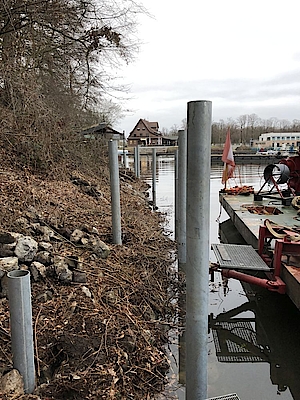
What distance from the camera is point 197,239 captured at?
1.88 m

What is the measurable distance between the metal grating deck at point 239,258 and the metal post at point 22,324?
2682mm

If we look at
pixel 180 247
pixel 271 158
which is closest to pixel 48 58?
pixel 180 247

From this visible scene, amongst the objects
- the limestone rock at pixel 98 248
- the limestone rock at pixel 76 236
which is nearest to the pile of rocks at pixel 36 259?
the limestone rock at pixel 76 236

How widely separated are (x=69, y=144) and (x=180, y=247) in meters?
4.92

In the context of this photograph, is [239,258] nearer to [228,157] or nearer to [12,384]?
[12,384]

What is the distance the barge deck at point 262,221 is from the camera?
363 cm

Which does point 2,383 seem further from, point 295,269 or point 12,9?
point 12,9

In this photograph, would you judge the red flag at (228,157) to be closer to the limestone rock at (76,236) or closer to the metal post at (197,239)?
the limestone rock at (76,236)

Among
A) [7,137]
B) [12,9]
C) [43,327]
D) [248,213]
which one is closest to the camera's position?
[43,327]

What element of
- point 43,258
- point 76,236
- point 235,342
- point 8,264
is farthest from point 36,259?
point 235,342

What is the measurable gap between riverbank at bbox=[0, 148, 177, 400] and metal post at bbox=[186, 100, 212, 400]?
655 mm

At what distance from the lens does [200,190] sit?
1833 millimetres

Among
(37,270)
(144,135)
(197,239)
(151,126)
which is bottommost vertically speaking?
(37,270)

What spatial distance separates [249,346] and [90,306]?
1864 mm
